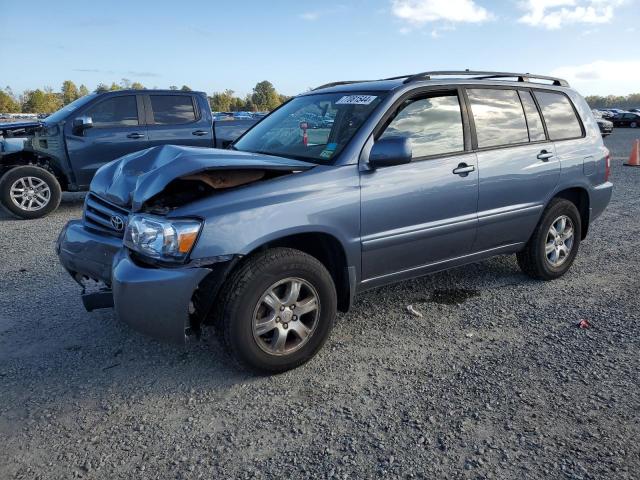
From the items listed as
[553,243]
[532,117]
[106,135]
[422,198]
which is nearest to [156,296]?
[422,198]

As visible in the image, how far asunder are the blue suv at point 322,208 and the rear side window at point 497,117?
0.01m

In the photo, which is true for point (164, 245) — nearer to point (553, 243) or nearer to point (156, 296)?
point (156, 296)

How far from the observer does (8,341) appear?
3.63 meters

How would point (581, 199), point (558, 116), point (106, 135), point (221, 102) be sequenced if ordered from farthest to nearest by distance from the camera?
point (221, 102)
point (106, 135)
point (581, 199)
point (558, 116)

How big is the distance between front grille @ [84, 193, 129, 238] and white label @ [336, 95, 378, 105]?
1.73 meters

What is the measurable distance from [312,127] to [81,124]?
5.19 m

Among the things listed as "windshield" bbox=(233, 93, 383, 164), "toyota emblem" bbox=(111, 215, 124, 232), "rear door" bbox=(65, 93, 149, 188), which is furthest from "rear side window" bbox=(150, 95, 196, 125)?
"toyota emblem" bbox=(111, 215, 124, 232)

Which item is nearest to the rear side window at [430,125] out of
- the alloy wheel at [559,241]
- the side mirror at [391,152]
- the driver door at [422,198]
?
the driver door at [422,198]

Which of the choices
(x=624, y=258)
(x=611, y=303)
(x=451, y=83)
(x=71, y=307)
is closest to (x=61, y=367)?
(x=71, y=307)

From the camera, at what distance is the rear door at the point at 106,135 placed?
25.8 ft

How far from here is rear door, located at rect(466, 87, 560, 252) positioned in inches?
A: 159

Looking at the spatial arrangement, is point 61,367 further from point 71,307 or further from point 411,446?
point 411,446

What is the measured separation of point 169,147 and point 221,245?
41.2 inches

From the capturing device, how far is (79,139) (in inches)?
308
